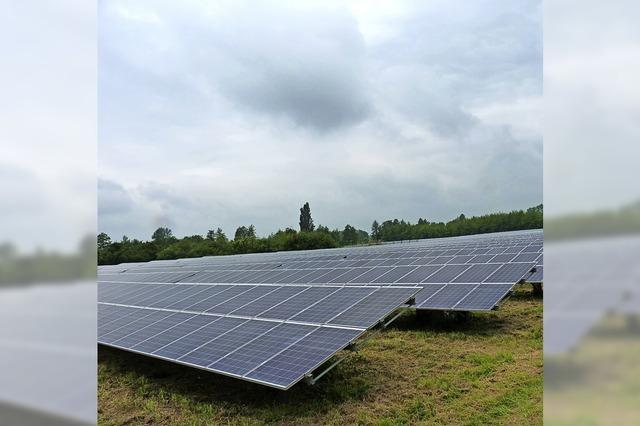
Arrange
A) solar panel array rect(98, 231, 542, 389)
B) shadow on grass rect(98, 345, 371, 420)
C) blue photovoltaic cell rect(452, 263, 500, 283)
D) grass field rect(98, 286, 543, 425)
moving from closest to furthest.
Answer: grass field rect(98, 286, 543, 425) < solar panel array rect(98, 231, 542, 389) < shadow on grass rect(98, 345, 371, 420) < blue photovoltaic cell rect(452, 263, 500, 283)

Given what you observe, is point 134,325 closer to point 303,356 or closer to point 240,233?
point 303,356

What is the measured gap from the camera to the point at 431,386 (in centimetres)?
753

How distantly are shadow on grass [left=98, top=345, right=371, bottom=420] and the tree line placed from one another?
142ft

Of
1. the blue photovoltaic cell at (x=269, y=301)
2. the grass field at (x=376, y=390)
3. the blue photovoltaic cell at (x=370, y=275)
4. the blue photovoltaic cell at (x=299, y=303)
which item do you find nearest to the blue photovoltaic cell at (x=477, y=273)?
the grass field at (x=376, y=390)

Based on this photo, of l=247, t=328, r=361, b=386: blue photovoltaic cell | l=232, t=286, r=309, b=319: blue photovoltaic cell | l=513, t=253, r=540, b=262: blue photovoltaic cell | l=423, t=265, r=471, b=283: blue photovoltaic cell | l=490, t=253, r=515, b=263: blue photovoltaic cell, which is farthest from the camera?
l=490, t=253, r=515, b=263: blue photovoltaic cell

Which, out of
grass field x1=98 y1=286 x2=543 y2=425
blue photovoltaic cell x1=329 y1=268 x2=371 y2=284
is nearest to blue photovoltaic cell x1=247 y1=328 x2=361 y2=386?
grass field x1=98 y1=286 x2=543 y2=425

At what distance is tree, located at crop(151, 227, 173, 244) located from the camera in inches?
2398

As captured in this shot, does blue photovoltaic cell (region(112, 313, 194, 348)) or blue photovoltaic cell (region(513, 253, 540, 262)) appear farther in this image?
blue photovoltaic cell (region(513, 253, 540, 262))

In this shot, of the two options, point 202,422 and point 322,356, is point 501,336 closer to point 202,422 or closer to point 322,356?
point 322,356

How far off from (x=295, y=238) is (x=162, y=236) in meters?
20.5

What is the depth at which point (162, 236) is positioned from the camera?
206 ft

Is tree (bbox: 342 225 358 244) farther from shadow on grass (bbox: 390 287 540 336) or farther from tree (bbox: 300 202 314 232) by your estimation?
shadow on grass (bbox: 390 287 540 336)
